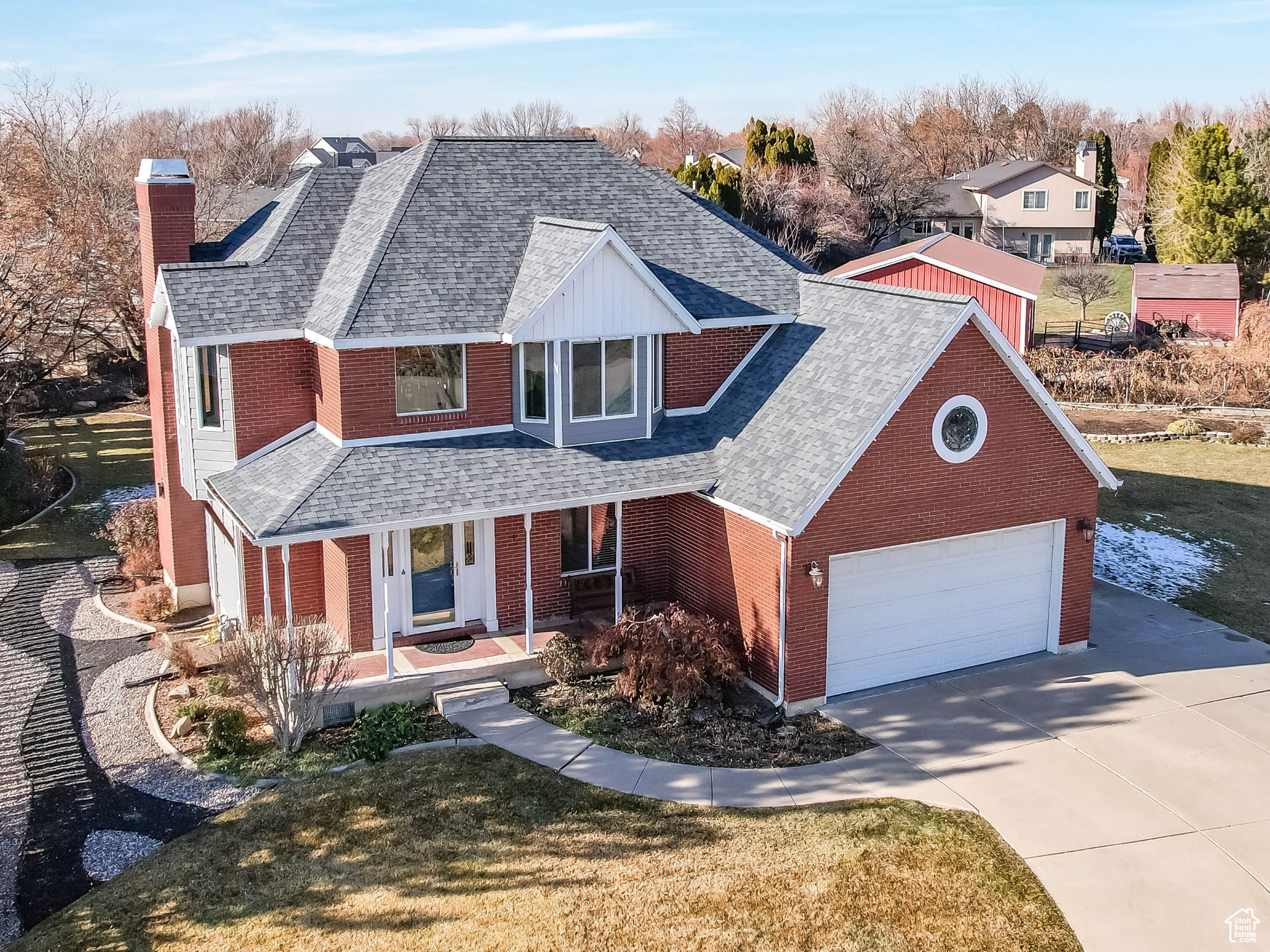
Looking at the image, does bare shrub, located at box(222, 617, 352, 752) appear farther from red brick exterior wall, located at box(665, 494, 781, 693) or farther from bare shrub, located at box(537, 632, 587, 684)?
red brick exterior wall, located at box(665, 494, 781, 693)

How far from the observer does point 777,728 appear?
53.1 ft

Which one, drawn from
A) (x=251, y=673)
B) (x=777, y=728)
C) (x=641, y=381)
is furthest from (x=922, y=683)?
(x=251, y=673)

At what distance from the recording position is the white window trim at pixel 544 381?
18.5 metres

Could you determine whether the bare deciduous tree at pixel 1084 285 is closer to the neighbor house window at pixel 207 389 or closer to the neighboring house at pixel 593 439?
the neighboring house at pixel 593 439

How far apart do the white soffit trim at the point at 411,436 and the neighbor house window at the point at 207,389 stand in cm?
169

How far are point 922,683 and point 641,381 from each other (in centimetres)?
675

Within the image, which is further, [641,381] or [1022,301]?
[1022,301]

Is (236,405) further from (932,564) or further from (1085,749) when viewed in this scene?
(1085,749)

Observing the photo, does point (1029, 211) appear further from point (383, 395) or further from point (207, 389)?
point (207, 389)

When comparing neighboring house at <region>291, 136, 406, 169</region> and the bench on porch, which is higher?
neighboring house at <region>291, 136, 406, 169</region>

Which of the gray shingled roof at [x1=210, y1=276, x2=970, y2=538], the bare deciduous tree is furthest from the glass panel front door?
the bare deciduous tree

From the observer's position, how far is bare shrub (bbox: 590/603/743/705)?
16562 mm

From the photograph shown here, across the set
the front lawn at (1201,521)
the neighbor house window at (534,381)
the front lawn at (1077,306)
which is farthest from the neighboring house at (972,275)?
the neighbor house window at (534,381)

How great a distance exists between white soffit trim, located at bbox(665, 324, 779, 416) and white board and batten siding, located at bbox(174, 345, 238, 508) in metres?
7.62
